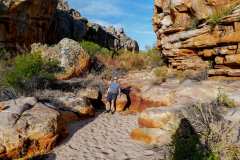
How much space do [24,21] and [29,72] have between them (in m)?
9.40

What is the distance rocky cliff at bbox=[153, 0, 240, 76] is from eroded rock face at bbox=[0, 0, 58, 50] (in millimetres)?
10303

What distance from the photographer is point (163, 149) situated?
25.3ft

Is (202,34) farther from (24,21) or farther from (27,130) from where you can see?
(24,21)

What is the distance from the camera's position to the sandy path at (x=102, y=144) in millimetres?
7852

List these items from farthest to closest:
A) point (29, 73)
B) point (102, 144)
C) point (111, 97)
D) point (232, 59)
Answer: point (29, 73)
point (111, 97)
point (232, 59)
point (102, 144)

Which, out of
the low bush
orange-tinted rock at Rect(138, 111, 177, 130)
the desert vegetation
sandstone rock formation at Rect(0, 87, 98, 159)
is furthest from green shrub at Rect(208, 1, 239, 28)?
the desert vegetation

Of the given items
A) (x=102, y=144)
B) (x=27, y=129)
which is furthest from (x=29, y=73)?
(x=102, y=144)

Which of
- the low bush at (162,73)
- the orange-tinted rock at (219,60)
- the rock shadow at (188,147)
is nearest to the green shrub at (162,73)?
→ the low bush at (162,73)

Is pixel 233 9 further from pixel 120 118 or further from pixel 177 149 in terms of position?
pixel 177 149

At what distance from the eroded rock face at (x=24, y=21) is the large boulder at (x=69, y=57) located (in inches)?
197

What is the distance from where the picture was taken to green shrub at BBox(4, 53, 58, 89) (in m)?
13.1

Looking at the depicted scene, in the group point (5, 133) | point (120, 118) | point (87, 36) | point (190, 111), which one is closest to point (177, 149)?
point (190, 111)

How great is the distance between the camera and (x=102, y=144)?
28.7ft

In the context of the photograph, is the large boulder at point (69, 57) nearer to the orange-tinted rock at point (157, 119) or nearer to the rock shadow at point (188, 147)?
the orange-tinted rock at point (157, 119)
